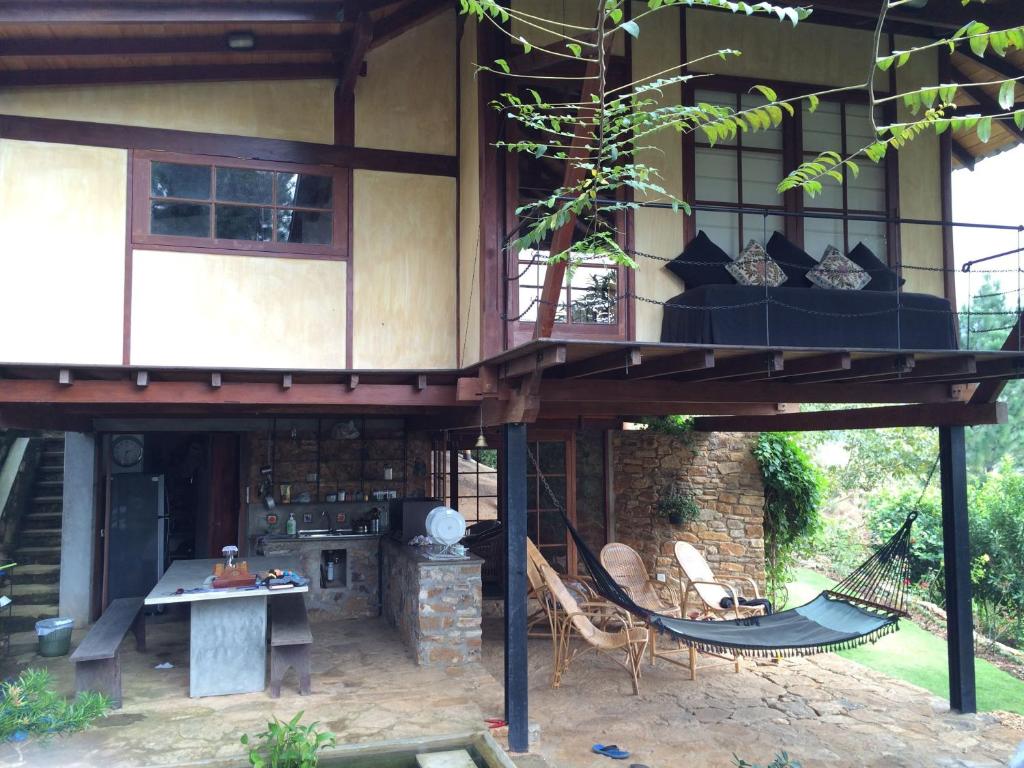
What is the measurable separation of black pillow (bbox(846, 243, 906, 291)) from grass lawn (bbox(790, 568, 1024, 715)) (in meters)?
3.53

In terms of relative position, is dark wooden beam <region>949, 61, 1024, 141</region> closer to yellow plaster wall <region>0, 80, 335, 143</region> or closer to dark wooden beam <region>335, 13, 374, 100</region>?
dark wooden beam <region>335, 13, 374, 100</region>

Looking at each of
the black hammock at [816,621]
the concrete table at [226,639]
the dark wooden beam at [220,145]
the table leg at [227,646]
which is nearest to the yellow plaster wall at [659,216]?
the dark wooden beam at [220,145]

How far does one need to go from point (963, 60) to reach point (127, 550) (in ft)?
31.4

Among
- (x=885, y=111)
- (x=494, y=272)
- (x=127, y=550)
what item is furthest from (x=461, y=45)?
(x=127, y=550)

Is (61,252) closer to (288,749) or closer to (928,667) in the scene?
(288,749)

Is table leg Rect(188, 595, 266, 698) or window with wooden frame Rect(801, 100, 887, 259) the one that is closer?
table leg Rect(188, 595, 266, 698)

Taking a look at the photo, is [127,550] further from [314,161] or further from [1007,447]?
[1007,447]

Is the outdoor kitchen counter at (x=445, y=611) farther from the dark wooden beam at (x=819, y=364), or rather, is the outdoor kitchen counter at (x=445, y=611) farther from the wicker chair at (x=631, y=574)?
the dark wooden beam at (x=819, y=364)

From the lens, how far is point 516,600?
5332mm

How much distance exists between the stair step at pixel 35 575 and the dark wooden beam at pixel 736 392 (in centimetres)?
562

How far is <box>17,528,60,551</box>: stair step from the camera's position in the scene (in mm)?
8578

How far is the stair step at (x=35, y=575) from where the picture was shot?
8164 millimetres

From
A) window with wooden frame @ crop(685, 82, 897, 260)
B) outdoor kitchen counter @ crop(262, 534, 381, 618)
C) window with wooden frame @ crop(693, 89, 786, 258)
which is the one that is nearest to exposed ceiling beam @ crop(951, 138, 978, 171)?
window with wooden frame @ crop(685, 82, 897, 260)

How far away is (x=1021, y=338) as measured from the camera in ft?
18.1
